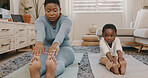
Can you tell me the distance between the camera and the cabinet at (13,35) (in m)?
2.15

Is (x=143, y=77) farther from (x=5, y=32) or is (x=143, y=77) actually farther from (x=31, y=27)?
(x=31, y=27)

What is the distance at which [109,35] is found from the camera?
1607mm

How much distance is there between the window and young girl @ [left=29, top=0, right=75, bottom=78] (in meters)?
3.44

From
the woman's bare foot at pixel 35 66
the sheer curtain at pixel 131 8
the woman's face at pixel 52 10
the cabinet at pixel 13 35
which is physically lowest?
the woman's bare foot at pixel 35 66

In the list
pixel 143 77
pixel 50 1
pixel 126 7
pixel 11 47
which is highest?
pixel 126 7

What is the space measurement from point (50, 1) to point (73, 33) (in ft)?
11.8

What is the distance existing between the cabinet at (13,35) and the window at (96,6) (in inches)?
83.1

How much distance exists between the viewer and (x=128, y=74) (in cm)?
138

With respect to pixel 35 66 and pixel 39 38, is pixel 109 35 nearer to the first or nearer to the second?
pixel 39 38

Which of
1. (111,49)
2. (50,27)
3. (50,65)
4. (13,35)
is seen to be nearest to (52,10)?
(50,27)

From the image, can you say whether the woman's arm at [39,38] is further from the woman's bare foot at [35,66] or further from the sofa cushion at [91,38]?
the sofa cushion at [91,38]

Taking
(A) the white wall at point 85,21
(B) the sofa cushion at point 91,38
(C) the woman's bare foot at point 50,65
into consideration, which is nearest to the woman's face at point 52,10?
(C) the woman's bare foot at point 50,65

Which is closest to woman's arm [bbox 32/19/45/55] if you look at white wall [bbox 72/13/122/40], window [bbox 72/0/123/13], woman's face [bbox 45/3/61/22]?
woman's face [bbox 45/3/61/22]

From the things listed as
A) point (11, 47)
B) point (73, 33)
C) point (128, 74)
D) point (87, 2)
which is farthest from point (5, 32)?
point (87, 2)
